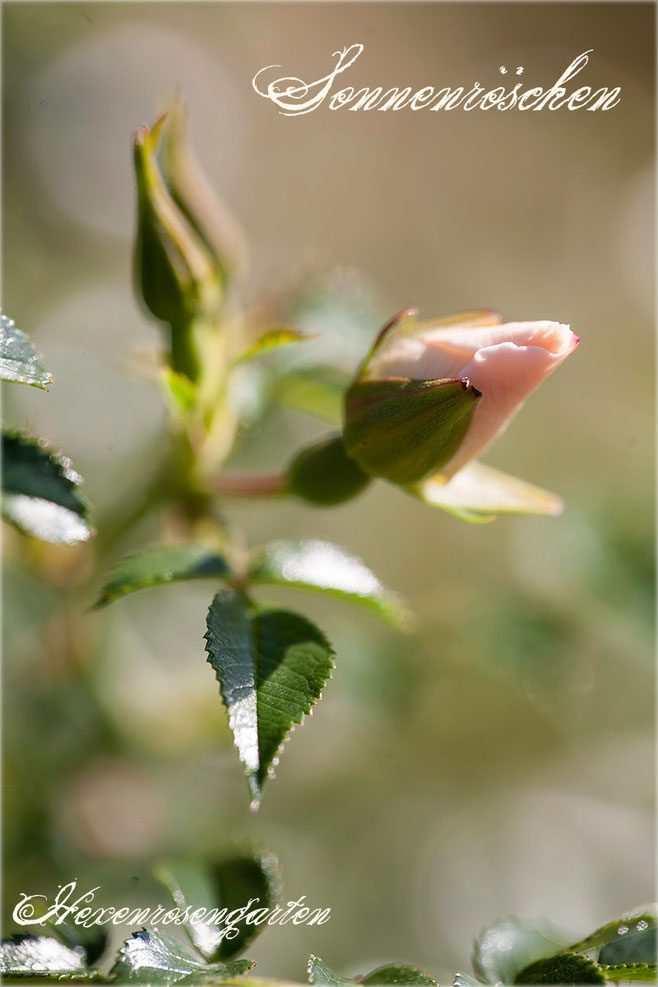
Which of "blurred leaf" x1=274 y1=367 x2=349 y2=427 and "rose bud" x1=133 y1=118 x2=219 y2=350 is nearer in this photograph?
"rose bud" x1=133 y1=118 x2=219 y2=350

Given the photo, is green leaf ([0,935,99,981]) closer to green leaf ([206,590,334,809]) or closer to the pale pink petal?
green leaf ([206,590,334,809])

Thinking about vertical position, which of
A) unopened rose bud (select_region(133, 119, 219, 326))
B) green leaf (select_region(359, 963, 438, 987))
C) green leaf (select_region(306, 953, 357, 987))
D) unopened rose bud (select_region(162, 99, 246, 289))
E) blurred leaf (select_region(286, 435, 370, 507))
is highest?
unopened rose bud (select_region(162, 99, 246, 289))

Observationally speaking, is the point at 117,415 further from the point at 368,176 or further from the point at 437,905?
the point at 368,176

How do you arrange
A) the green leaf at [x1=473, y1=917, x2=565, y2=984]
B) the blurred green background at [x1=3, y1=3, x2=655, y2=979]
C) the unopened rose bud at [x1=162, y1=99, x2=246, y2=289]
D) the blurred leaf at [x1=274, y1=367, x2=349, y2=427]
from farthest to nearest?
the blurred green background at [x1=3, y1=3, x2=655, y2=979], the blurred leaf at [x1=274, y1=367, x2=349, y2=427], the unopened rose bud at [x1=162, y1=99, x2=246, y2=289], the green leaf at [x1=473, y1=917, x2=565, y2=984]

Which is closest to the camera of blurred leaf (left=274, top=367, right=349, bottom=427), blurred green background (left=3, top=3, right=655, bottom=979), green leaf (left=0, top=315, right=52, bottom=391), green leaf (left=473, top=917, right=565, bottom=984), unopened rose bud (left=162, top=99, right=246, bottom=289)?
green leaf (left=0, top=315, right=52, bottom=391)

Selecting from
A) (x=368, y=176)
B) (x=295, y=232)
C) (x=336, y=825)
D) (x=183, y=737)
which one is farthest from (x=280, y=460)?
(x=368, y=176)

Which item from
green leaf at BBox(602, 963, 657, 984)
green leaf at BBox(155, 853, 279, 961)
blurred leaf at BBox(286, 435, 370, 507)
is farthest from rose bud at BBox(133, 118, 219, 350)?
green leaf at BBox(602, 963, 657, 984)

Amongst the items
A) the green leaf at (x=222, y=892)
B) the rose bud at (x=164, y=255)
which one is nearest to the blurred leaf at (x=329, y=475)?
the rose bud at (x=164, y=255)
